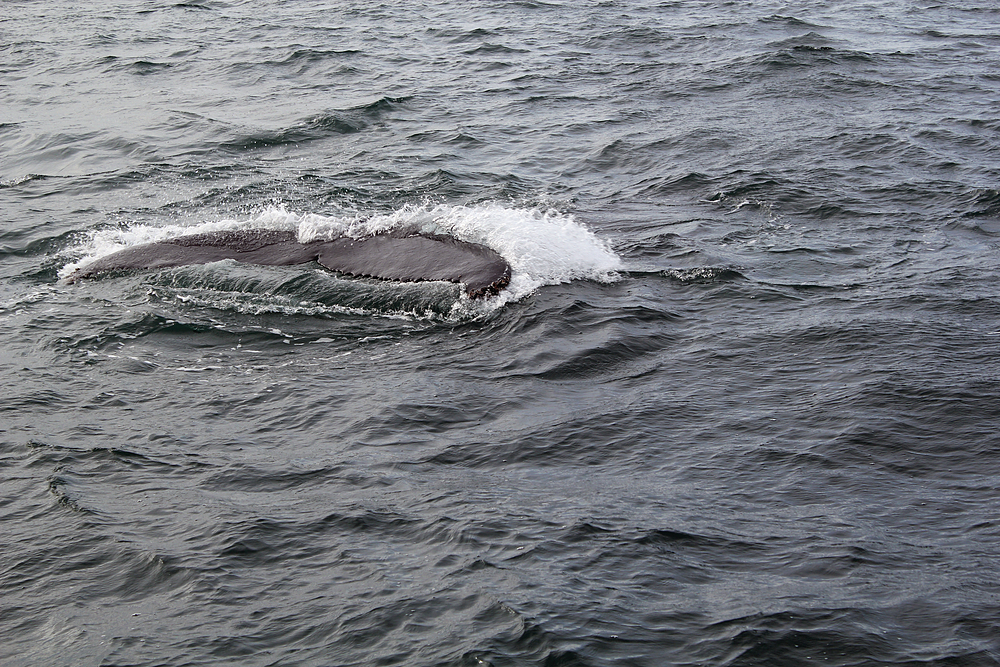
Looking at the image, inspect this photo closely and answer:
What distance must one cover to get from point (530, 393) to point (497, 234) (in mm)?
2767

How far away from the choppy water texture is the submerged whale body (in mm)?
207

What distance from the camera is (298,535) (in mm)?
5852

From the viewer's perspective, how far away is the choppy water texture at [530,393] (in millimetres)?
5102

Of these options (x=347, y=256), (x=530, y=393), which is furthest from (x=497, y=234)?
(x=530, y=393)

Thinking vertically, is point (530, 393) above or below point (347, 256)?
below

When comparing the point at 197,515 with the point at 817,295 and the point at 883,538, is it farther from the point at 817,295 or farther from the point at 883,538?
the point at 817,295

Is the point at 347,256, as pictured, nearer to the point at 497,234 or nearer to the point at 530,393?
the point at 497,234

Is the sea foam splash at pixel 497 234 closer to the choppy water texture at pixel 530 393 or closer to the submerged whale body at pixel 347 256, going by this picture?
the choppy water texture at pixel 530 393

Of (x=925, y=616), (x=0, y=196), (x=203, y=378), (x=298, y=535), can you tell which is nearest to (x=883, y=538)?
(x=925, y=616)

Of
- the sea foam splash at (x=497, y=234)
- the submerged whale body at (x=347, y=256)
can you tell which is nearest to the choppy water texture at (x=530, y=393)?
the sea foam splash at (x=497, y=234)

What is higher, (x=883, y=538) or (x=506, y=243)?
(x=506, y=243)

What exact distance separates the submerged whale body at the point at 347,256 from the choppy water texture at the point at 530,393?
207mm

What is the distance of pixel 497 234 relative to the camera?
32.1ft

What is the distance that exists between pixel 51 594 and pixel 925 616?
446 cm
